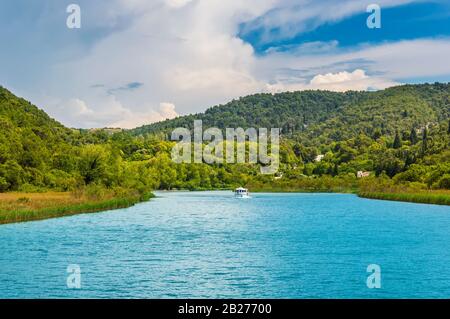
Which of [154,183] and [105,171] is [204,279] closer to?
[105,171]

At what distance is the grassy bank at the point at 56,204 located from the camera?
157 ft

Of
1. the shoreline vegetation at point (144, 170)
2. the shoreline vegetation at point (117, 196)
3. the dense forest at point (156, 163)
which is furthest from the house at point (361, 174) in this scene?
the shoreline vegetation at point (117, 196)

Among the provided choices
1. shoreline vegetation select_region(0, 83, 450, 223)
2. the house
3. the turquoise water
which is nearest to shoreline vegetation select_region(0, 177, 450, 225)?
shoreline vegetation select_region(0, 83, 450, 223)

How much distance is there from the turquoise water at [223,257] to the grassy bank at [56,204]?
95 cm

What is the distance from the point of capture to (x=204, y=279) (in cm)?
2744

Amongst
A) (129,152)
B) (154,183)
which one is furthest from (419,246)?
(129,152)

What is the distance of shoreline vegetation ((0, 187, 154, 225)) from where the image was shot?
4800 centimetres

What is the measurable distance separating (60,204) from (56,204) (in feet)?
2.06

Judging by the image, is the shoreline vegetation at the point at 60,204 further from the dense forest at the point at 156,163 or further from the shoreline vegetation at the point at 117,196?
the dense forest at the point at 156,163

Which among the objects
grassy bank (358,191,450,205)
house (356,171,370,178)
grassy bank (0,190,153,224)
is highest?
house (356,171,370,178)

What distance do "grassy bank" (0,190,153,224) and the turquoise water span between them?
95 centimetres

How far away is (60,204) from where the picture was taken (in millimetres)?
55875

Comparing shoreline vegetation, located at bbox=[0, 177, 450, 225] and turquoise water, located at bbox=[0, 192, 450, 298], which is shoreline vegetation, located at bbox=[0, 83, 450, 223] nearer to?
shoreline vegetation, located at bbox=[0, 177, 450, 225]

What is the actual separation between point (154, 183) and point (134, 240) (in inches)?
3658
